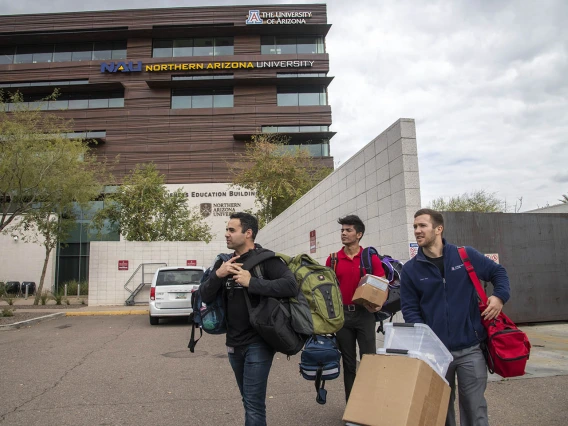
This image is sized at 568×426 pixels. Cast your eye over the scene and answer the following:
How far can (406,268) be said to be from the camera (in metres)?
3.39

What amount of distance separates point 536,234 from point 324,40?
32.0m

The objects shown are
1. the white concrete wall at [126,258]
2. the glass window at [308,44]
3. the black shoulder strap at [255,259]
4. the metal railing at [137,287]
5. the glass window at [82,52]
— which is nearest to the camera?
the black shoulder strap at [255,259]

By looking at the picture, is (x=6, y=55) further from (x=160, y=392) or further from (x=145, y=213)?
(x=160, y=392)

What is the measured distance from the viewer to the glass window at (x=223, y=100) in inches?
1462

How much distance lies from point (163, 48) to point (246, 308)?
129 ft

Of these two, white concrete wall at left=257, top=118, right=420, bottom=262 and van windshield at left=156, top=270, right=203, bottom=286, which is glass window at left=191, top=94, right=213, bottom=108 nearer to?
van windshield at left=156, top=270, right=203, bottom=286

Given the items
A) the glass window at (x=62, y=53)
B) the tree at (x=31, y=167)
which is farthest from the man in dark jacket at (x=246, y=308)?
the glass window at (x=62, y=53)

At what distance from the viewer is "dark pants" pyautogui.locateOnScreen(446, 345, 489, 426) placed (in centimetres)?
292

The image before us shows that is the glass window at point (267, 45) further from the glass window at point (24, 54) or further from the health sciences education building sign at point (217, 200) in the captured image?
the glass window at point (24, 54)

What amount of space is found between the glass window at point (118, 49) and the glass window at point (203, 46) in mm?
6098

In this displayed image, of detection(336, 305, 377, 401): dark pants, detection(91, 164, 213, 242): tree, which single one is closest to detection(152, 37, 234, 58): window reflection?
detection(91, 164, 213, 242): tree

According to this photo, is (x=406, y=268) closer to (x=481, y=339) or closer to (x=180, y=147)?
(x=481, y=339)

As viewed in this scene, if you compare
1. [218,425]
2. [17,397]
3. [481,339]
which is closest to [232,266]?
[481,339]

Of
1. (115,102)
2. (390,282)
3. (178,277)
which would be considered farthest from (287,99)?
(390,282)
